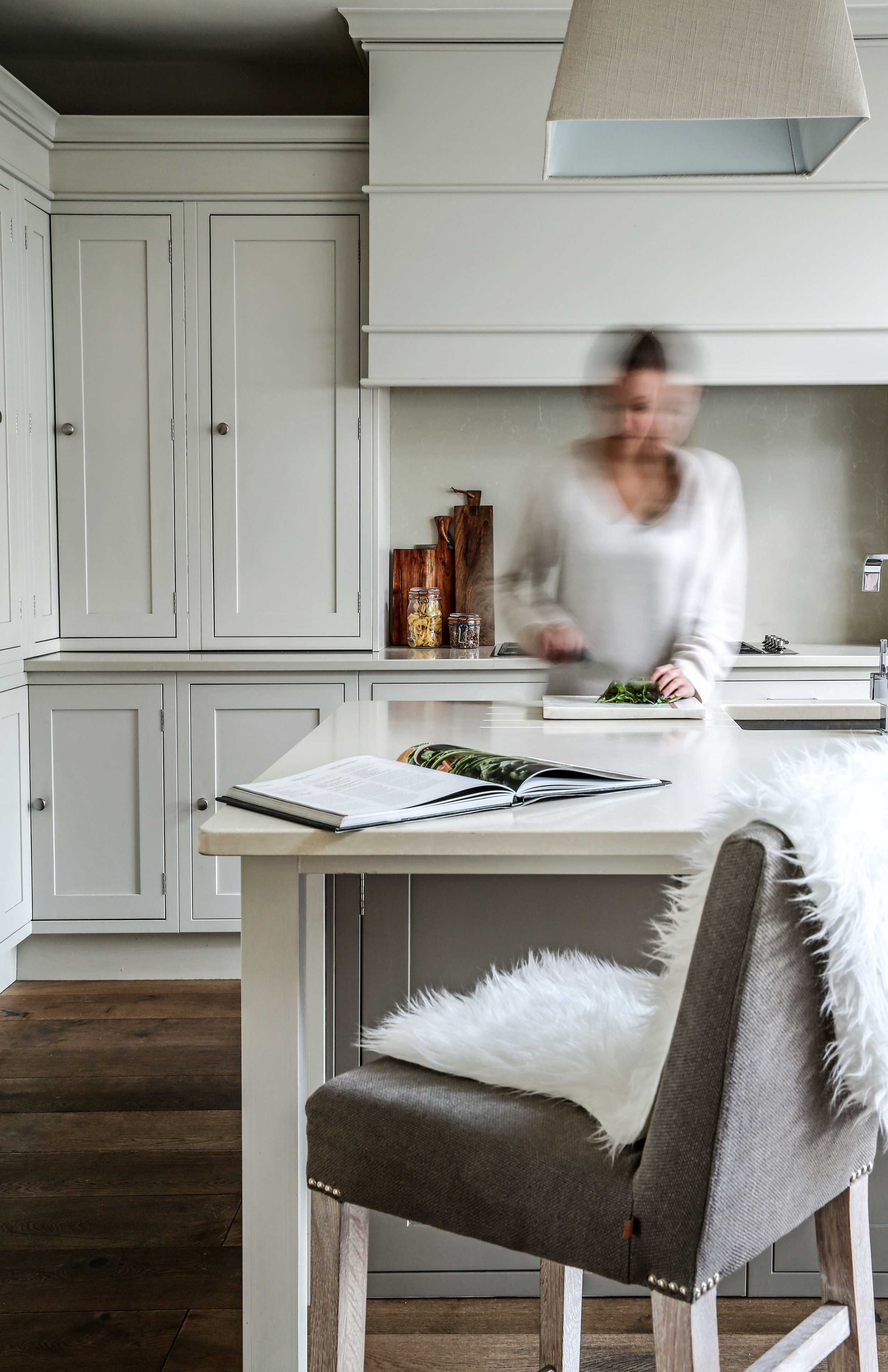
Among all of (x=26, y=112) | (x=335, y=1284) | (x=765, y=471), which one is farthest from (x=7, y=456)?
(x=335, y=1284)

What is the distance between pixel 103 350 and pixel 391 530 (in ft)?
3.61

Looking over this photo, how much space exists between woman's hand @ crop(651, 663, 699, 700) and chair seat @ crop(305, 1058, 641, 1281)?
4.26 ft

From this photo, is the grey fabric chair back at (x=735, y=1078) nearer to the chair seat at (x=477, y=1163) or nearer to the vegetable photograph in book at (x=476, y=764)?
the chair seat at (x=477, y=1163)

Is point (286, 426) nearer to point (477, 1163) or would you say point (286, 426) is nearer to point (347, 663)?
point (347, 663)

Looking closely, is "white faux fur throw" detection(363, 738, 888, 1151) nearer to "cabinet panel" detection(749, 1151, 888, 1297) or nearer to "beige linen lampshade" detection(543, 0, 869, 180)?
"cabinet panel" detection(749, 1151, 888, 1297)

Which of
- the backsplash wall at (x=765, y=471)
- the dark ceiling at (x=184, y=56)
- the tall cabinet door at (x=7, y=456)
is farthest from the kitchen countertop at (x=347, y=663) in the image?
the dark ceiling at (x=184, y=56)

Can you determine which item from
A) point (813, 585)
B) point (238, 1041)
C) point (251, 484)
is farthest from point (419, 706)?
point (813, 585)

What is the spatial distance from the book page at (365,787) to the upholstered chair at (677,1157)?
30cm

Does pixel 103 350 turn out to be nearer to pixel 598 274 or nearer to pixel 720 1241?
pixel 598 274

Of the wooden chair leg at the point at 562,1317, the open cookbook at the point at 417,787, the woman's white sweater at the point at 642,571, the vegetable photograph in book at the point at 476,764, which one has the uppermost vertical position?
the woman's white sweater at the point at 642,571

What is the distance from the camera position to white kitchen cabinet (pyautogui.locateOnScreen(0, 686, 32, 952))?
3.10 m

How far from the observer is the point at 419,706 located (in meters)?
2.36

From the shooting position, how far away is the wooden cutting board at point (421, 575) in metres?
3.78

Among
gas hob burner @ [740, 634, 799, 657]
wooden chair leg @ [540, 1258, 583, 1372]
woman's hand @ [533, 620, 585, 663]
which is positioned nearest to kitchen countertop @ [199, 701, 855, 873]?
wooden chair leg @ [540, 1258, 583, 1372]
